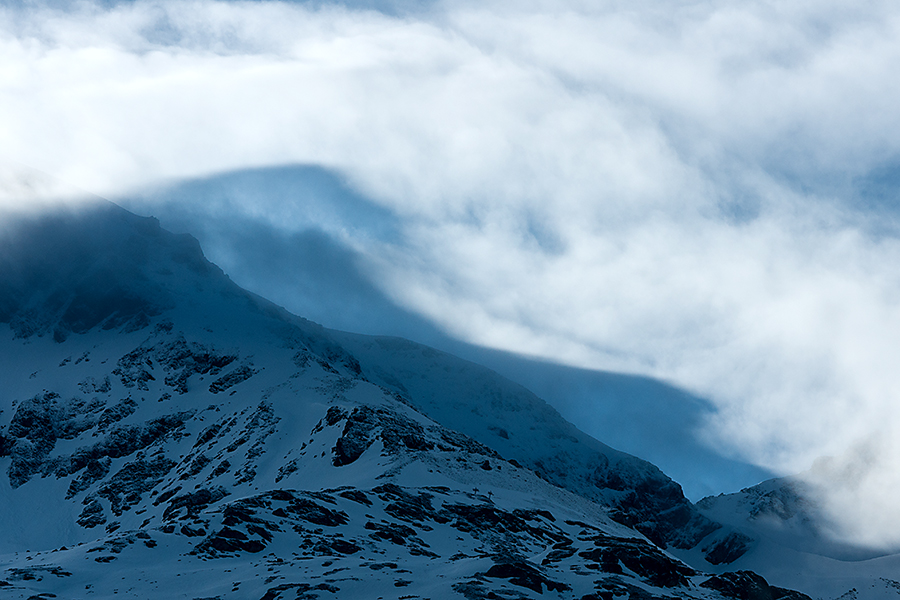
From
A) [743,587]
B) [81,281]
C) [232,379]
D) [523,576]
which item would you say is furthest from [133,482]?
[743,587]

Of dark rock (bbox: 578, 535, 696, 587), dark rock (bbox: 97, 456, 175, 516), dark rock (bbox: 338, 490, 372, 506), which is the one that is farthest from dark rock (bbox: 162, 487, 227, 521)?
dark rock (bbox: 578, 535, 696, 587)

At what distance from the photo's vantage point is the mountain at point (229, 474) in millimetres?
54594

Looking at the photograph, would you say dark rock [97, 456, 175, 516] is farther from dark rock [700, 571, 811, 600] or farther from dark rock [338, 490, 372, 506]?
dark rock [700, 571, 811, 600]

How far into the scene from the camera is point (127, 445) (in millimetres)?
127438

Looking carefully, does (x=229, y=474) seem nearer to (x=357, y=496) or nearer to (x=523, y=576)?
(x=357, y=496)

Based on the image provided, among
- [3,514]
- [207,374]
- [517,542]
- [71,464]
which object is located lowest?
[3,514]

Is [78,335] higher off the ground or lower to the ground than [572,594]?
higher

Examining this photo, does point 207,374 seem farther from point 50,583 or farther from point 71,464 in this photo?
point 50,583

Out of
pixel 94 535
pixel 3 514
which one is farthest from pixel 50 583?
pixel 3 514

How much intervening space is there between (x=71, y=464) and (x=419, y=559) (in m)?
83.3

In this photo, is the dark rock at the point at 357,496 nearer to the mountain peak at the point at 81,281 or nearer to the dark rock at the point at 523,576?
the dark rock at the point at 523,576

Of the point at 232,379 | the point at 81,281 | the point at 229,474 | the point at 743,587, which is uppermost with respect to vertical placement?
the point at 81,281

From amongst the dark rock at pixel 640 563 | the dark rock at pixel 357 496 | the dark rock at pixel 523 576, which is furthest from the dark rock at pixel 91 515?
the dark rock at pixel 523 576

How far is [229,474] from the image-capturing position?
10456 cm
